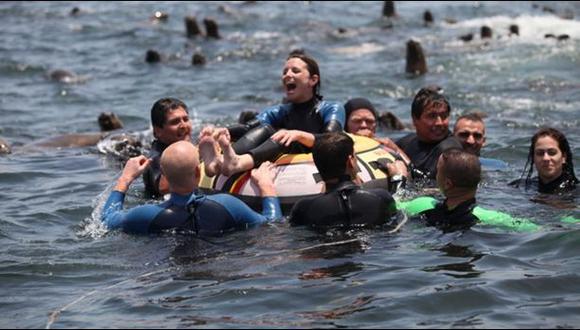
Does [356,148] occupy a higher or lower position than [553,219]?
higher

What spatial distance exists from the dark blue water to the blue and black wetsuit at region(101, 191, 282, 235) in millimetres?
111

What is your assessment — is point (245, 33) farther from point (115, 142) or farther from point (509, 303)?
point (509, 303)

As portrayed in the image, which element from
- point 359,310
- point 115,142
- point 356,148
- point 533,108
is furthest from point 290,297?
point 533,108

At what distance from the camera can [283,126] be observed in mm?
11547

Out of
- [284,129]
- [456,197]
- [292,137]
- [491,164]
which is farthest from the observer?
[491,164]

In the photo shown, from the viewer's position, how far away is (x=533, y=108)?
60.2ft

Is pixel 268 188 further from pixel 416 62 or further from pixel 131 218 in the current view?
pixel 416 62

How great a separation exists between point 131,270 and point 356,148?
10.0 ft

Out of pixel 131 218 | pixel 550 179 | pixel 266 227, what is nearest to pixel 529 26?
pixel 550 179

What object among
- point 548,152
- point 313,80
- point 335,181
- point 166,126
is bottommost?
point 548,152

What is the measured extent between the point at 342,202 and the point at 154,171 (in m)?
3.19

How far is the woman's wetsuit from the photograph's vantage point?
31.2 ft

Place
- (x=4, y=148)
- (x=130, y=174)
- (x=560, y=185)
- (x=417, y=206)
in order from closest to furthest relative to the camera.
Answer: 1. (x=417, y=206)
2. (x=130, y=174)
3. (x=560, y=185)
4. (x=4, y=148)

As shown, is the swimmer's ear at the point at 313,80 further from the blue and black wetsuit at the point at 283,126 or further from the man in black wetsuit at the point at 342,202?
the man in black wetsuit at the point at 342,202
